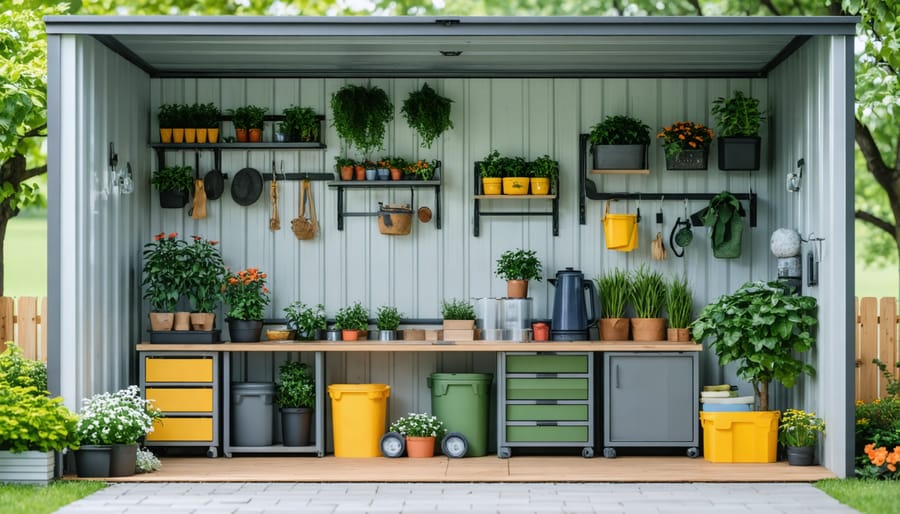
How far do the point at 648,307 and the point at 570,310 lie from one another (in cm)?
64

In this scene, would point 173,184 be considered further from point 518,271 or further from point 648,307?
point 648,307

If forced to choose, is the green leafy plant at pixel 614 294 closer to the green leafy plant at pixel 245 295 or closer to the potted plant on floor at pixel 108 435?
the green leafy plant at pixel 245 295

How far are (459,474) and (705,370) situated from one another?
248 centimetres

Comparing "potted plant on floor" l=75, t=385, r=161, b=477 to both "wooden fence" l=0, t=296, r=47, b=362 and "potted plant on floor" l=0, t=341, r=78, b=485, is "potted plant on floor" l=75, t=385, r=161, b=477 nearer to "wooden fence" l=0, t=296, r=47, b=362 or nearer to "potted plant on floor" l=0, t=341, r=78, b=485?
"potted plant on floor" l=0, t=341, r=78, b=485

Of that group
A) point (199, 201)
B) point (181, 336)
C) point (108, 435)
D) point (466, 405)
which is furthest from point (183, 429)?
point (466, 405)

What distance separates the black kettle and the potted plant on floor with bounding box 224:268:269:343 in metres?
2.26

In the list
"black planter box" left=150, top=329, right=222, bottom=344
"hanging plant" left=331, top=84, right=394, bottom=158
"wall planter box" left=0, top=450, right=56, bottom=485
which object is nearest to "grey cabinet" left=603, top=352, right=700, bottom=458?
"hanging plant" left=331, top=84, right=394, bottom=158

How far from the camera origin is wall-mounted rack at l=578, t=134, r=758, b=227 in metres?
9.39

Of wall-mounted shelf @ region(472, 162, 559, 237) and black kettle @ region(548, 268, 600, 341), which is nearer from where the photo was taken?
black kettle @ region(548, 268, 600, 341)

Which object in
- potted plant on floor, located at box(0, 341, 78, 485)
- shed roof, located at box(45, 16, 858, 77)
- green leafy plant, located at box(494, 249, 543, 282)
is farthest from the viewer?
green leafy plant, located at box(494, 249, 543, 282)

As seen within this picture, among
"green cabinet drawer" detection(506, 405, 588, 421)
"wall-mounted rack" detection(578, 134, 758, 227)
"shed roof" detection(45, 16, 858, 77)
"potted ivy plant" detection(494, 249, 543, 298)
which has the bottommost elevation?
"green cabinet drawer" detection(506, 405, 588, 421)

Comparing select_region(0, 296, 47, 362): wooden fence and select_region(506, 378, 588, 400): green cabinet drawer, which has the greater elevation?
select_region(0, 296, 47, 362): wooden fence

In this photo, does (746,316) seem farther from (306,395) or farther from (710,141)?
(306,395)

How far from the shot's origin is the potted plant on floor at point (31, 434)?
7246 mm
